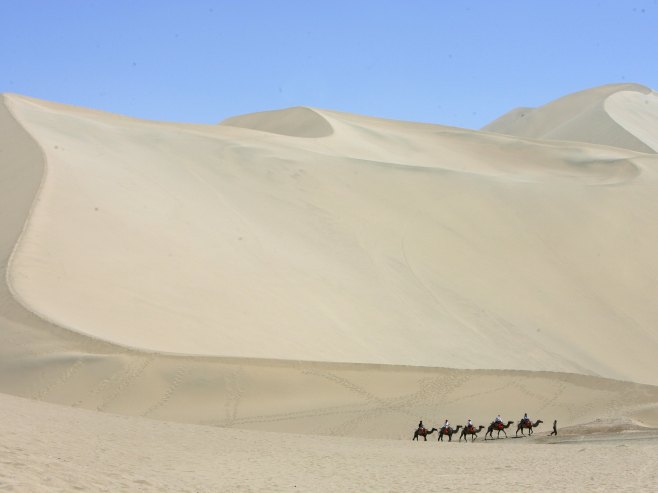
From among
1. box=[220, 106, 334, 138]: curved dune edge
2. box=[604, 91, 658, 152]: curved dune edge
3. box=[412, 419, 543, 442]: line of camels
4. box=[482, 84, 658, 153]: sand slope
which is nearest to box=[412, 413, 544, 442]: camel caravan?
box=[412, 419, 543, 442]: line of camels

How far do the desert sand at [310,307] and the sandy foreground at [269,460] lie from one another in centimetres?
6

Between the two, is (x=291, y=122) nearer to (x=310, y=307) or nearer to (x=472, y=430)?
(x=310, y=307)

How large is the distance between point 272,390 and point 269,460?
5179 mm

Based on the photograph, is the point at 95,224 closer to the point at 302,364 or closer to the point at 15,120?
the point at 302,364

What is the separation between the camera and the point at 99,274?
1989 centimetres

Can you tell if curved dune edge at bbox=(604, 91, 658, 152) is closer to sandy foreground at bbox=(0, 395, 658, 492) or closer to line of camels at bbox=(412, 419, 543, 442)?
line of camels at bbox=(412, 419, 543, 442)

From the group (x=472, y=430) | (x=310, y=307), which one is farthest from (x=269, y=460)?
(x=310, y=307)

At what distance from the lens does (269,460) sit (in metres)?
11.4

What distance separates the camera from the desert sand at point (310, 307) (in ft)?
38.6

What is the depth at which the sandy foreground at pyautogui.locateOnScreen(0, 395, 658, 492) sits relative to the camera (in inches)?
340

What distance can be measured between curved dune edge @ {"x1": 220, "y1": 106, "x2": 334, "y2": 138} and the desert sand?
1.03 meters

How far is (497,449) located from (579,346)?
1090 cm

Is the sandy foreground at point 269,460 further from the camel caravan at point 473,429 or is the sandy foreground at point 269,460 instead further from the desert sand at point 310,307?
the camel caravan at point 473,429

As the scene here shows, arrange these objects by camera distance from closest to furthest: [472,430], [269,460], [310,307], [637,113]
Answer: [269,460] → [472,430] → [310,307] → [637,113]
